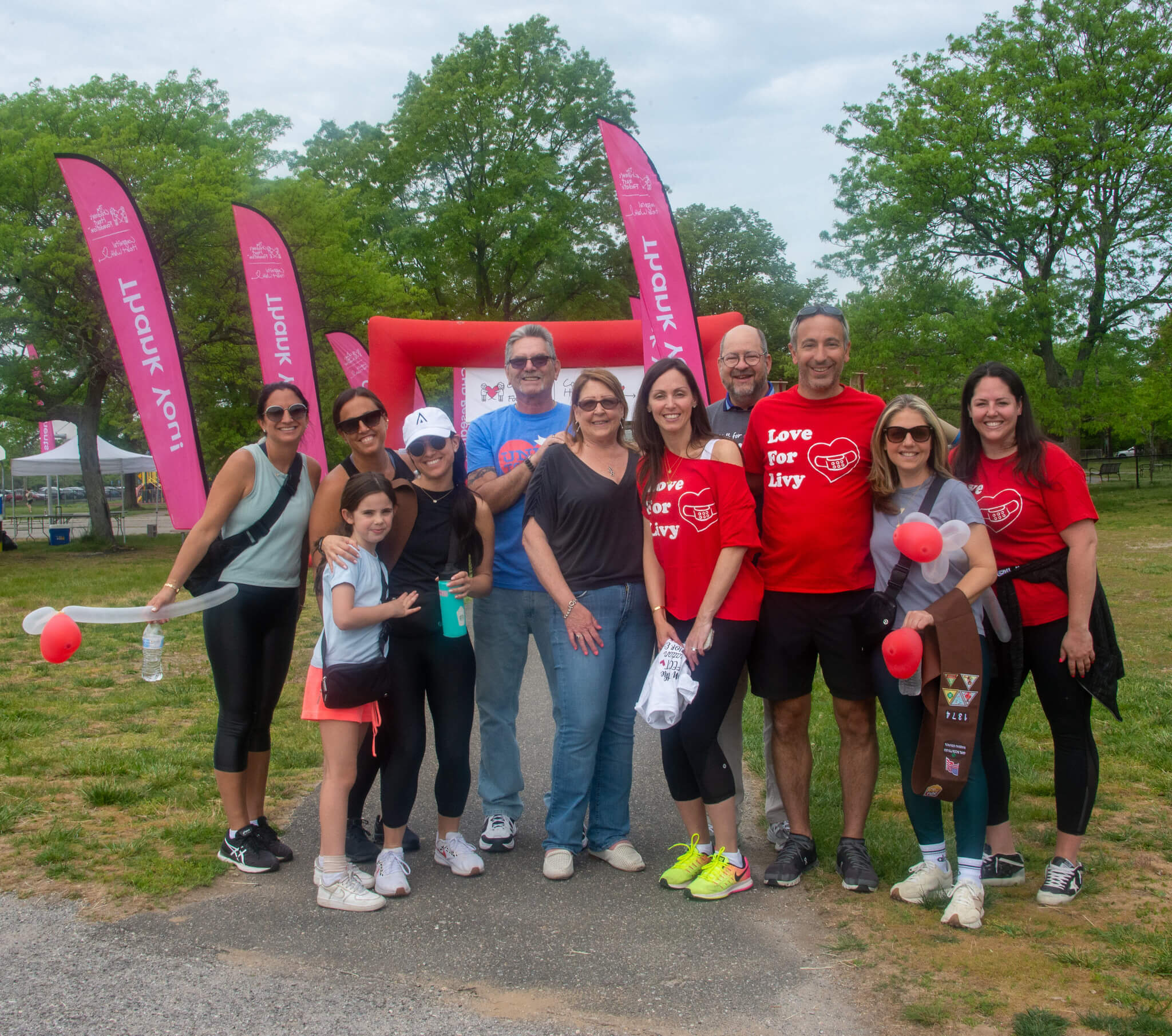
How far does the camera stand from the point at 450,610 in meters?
3.71

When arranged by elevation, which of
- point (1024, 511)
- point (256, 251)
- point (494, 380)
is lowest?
point (1024, 511)

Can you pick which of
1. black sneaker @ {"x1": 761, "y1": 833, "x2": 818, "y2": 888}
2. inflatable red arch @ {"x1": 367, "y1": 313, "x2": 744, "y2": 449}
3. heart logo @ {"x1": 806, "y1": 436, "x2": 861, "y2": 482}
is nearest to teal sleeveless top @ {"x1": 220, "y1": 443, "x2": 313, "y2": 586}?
heart logo @ {"x1": 806, "y1": 436, "x2": 861, "y2": 482}

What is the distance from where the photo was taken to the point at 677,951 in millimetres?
3154

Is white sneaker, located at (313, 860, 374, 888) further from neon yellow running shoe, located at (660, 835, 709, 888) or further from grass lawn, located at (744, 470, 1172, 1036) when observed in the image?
grass lawn, located at (744, 470, 1172, 1036)

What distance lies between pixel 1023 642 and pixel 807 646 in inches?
31.0

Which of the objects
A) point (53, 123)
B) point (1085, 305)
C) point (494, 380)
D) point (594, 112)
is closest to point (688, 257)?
point (594, 112)

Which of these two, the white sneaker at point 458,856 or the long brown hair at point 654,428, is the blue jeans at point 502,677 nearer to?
the white sneaker at point 458,856

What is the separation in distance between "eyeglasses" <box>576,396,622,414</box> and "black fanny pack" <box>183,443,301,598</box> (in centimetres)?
130

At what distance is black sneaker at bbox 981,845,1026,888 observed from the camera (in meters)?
3.71

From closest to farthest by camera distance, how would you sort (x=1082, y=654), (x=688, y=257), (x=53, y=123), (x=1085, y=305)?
(x=1082, y=654) < (x=53, y=123) < (x=1085, y=305) < (x=688, y=257)

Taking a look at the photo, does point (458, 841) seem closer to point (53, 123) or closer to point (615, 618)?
point (615, 618)

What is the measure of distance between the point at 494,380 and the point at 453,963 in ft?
30.2

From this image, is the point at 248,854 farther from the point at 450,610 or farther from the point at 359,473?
the point at 359,473

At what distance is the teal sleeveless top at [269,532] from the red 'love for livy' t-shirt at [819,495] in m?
1.88
